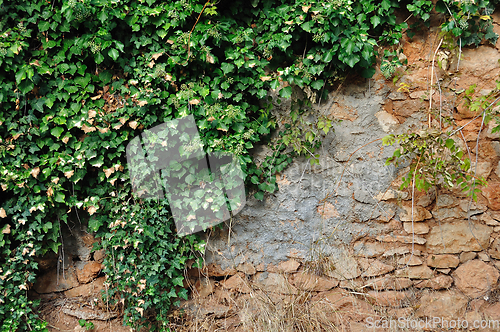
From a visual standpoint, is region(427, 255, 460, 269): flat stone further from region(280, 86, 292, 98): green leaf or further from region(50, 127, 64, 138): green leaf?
region(50, 127, 64, 138): green leaf

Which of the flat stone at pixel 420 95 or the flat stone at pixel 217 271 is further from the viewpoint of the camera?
the flat stone at pixel 217 271

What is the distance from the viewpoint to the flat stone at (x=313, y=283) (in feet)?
8.79

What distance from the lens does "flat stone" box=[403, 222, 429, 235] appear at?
2549 mm

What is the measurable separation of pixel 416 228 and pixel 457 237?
291 millimetres

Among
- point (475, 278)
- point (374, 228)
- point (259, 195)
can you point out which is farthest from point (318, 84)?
point (475, 278)

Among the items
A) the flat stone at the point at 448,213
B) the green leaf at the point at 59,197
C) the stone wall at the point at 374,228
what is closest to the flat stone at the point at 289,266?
the stone wall at the point at 374,228

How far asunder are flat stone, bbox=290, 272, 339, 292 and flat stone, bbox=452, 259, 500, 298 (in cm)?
92

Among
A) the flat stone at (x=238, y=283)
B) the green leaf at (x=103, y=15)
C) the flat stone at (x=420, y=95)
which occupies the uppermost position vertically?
the green leaf at (x=103, y=15)

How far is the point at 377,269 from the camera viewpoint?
2609 millimetres

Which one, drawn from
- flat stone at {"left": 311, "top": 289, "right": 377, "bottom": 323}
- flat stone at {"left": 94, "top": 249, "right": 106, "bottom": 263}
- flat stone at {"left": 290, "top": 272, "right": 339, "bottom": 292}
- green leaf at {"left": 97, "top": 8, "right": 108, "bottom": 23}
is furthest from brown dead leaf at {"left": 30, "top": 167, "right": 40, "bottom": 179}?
flat stone at {"left": 311, "top": 289, "right": 377, "bottom": 323}

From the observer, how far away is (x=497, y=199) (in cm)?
243

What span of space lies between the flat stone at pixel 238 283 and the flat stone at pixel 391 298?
3.38 ft

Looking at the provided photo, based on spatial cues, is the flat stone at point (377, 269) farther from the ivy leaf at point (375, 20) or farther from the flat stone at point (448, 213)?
the ivy leaf at point (375, 20)

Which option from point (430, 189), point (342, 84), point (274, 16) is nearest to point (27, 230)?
point (274, 16)
